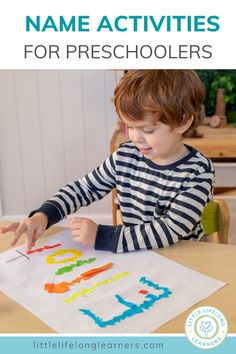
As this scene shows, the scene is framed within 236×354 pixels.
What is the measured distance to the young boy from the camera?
2.92 ft

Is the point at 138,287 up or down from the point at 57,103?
down

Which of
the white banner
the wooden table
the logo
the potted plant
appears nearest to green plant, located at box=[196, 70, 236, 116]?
the potted plant

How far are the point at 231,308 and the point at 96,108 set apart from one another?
1.67 m

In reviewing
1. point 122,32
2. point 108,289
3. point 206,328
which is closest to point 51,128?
point 122,32

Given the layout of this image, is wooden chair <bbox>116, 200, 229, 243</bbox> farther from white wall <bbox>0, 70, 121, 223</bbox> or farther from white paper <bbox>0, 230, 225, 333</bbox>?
white wall <bbox>0, 70, 121, 223</bbox>

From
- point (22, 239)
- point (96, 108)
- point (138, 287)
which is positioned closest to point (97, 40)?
point (22, 239)

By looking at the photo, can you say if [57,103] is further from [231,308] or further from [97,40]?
[231,308]

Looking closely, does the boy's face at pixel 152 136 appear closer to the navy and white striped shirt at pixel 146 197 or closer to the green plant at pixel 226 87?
the navy and white striped shirt at pixel 146 197

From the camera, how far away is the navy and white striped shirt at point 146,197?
880 mm

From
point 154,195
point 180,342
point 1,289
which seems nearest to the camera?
point 180,342

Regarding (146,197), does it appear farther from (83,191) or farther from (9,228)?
(9,228)

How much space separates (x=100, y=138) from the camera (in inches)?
90.4

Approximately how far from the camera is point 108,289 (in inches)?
29.1

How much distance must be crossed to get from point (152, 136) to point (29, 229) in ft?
1.04
